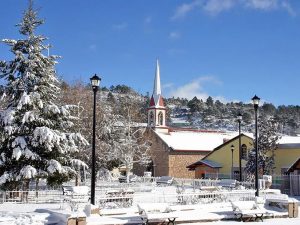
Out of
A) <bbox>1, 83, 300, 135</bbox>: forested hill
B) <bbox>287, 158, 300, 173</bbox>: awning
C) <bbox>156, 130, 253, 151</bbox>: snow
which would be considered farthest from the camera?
<bbox>1, 83, 300, 135</bbox>: forested hill

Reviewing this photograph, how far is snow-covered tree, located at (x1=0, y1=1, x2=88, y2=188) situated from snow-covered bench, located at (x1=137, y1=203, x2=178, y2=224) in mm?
8890

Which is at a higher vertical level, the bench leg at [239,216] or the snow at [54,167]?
the snow at [54,167]

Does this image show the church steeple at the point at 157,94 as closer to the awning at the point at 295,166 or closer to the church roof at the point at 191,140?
the church roof at the point at 191,140

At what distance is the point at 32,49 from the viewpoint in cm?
2464

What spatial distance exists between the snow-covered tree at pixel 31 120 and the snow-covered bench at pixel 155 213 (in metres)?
8.89

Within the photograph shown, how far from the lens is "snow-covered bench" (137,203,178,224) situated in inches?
605

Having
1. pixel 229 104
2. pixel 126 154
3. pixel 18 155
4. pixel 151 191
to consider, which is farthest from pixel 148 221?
pixel 229 104

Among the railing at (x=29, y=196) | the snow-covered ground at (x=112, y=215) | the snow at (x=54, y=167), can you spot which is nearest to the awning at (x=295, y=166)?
the snow-covered ground at (x=112, y=215)

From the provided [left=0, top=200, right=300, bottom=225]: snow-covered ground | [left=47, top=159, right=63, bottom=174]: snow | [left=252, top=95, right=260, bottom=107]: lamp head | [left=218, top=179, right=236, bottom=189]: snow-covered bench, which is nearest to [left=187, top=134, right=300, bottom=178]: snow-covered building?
[left=218, top=179, right=236, bottom=189]: snow-covered bench

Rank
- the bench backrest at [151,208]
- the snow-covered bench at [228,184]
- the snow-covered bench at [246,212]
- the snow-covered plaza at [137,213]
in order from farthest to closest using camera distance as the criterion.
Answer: the snow-covered bench at [228,184] → the snow-covered bench at [246,212] → the bench backrest at [151,208] → the snow-covered plaza at [137,213]

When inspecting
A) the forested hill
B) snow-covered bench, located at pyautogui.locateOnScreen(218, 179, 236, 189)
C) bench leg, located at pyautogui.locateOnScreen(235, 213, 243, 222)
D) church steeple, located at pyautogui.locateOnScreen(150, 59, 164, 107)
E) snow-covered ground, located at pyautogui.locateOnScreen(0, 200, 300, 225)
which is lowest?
bench leg, located at pyautogui.locateOnScreen(235, 213, 243, 222)

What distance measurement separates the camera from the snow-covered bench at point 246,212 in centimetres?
1769

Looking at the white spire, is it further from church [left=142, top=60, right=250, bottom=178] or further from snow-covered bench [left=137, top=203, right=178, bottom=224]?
snow-covered bench [left=137, top=203, right=178, bottom=224]

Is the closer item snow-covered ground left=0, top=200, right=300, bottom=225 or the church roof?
snow-covered ground left=0, top=200, right=300, bottom=225
